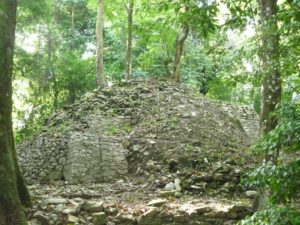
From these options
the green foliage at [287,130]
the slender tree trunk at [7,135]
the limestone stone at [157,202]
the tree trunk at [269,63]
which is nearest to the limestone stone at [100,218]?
the limestone stone at [157,202]

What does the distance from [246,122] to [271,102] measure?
221 inches

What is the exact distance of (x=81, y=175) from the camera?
7559 millimetres

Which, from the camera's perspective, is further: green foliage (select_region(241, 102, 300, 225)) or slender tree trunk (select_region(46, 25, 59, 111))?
slender tree trunk (select_region(46, 25, 59, 111))

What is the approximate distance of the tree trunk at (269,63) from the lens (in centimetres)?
442

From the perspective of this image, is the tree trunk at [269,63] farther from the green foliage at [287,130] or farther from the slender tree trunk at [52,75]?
the slender tree trunk at [52,75]

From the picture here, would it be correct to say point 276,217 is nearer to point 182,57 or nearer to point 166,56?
point 166,56

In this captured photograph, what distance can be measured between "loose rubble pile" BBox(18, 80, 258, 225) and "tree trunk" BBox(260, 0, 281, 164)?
1590mm

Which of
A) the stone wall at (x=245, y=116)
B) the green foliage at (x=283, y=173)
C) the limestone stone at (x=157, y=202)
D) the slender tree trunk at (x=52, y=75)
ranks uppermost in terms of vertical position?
the slender tree trunk at (x=52, y=75)

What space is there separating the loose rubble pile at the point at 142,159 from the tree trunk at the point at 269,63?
159 cm

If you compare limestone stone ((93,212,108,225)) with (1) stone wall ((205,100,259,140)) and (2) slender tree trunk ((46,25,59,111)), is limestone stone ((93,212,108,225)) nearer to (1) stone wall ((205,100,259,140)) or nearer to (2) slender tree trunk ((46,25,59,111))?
(1) stone wall ((205,100,259,140))

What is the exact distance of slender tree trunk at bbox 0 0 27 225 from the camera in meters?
4.43

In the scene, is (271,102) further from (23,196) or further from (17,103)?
(17,103)

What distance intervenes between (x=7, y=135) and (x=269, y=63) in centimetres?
319

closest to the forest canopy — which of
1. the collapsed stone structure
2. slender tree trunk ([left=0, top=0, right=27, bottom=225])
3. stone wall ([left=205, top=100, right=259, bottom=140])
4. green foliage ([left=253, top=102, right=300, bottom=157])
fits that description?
green foliage ([left=253, top=102, right=300, bottom=157])
